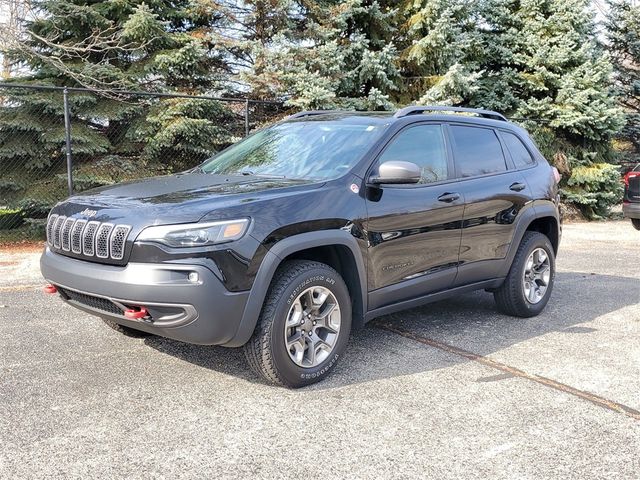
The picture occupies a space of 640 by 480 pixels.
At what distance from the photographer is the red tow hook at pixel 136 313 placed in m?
3.44

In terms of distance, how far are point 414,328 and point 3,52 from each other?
→ 30.5ft

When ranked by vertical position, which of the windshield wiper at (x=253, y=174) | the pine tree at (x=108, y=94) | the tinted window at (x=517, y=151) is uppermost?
the pine tree at (x=108, y=94)

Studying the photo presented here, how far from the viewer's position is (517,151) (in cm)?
569

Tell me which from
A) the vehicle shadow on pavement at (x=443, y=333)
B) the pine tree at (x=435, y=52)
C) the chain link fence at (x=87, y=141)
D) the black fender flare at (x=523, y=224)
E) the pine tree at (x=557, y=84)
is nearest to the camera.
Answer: the vehicle shadow on pavement at (x=443, y=333)

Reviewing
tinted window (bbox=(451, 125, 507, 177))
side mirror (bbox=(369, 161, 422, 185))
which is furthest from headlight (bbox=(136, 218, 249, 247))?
tinted window (bbox=(451, 125, 507, 177))

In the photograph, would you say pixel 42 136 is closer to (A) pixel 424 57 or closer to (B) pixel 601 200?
(A) pixel 424 57

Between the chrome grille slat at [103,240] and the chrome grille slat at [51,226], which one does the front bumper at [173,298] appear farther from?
the chrome grille slat at [51,226]

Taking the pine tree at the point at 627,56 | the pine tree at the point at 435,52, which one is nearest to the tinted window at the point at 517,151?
the pine tree at the point at 435,52

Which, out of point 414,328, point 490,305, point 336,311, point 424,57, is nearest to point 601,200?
point 424,57

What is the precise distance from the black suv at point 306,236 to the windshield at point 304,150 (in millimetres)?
15

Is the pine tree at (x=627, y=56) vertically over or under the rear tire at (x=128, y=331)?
over

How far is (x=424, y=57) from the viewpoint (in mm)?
12695

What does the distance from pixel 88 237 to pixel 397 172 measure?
197cm

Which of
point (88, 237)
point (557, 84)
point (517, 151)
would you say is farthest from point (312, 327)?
point (557, 84)
